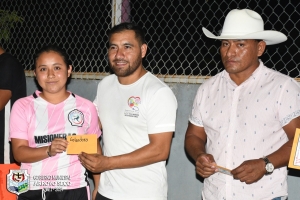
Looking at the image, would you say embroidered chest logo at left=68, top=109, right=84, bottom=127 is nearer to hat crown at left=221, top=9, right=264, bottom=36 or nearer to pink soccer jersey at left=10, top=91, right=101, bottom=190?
pink soccer jersey at left=10, top=91, right=101, bottom=190

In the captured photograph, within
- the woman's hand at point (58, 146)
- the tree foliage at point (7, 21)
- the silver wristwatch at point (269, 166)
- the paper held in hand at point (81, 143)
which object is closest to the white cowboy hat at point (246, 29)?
the silver wristwatch at point (269, 166)

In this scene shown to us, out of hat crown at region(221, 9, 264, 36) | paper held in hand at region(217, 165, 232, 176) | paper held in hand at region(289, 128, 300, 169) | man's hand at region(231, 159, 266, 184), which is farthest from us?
hat crown at region(221, 9, 264, 36)

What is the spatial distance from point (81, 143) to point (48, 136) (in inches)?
11.3

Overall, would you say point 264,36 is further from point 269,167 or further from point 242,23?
point 269,167

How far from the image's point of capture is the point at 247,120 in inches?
123

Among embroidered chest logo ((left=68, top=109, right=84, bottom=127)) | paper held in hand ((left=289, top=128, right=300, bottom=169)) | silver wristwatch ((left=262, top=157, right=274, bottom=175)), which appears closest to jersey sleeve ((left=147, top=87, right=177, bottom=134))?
embroidered chest logo ((left=68, top=109, right=84, bottom=127))

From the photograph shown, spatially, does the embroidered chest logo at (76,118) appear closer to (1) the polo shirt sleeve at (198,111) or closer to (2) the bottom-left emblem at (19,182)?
Answer: (2) the bottom-left emblem at (19,182)

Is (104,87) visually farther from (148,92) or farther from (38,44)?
(38,44)

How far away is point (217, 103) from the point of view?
130 inches

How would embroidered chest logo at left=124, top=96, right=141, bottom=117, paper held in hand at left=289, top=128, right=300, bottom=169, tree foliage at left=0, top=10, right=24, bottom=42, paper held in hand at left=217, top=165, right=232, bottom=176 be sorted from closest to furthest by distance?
paper held in hand at left=289, top=128, right=300, bottom=169 < paper held in hand at left=217, top=165, right=232, bottom=176 < embroidered chest logo at left=124, top=96, right=141, bottom=117 < tree foliage at left=0, top=10, right=24, bottom=42

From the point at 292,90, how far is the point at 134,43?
115 centimetres

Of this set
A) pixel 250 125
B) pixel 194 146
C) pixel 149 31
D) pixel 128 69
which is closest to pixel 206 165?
pixel 194 146

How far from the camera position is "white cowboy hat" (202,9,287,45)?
3.14m

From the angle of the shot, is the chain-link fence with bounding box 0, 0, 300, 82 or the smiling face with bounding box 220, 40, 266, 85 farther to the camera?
the chain-link fence with bounding box 0, 0, 300, 82
